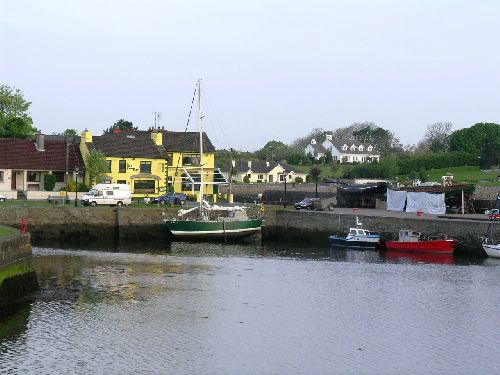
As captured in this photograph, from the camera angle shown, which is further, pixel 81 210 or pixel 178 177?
pixel 178 177

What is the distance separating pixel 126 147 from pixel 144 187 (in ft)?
16.3

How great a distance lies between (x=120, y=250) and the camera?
64625 mm

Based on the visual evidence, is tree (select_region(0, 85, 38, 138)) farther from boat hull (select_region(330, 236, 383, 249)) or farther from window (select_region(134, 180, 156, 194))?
boat hull (select_region(330, 236, 383, 249))

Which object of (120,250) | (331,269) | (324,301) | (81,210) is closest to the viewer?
(324,301)

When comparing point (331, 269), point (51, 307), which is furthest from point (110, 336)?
point (331, 269)

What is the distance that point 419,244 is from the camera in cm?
6569

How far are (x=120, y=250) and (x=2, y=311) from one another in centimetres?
2660

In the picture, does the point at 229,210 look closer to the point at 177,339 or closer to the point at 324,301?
the point at 324,301

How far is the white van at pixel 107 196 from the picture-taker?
7612 cm

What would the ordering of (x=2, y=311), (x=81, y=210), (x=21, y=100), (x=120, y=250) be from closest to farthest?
(x=2, y=311)
(x=120, y=250)
(x=81, y=210)
(x=21, y=100)

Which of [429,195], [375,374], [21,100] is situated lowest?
[375,374]

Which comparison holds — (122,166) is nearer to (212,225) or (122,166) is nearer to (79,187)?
(79,187)

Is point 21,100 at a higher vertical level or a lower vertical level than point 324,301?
higher

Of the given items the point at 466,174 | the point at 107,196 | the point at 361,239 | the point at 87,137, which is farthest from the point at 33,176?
the point at 466,174
